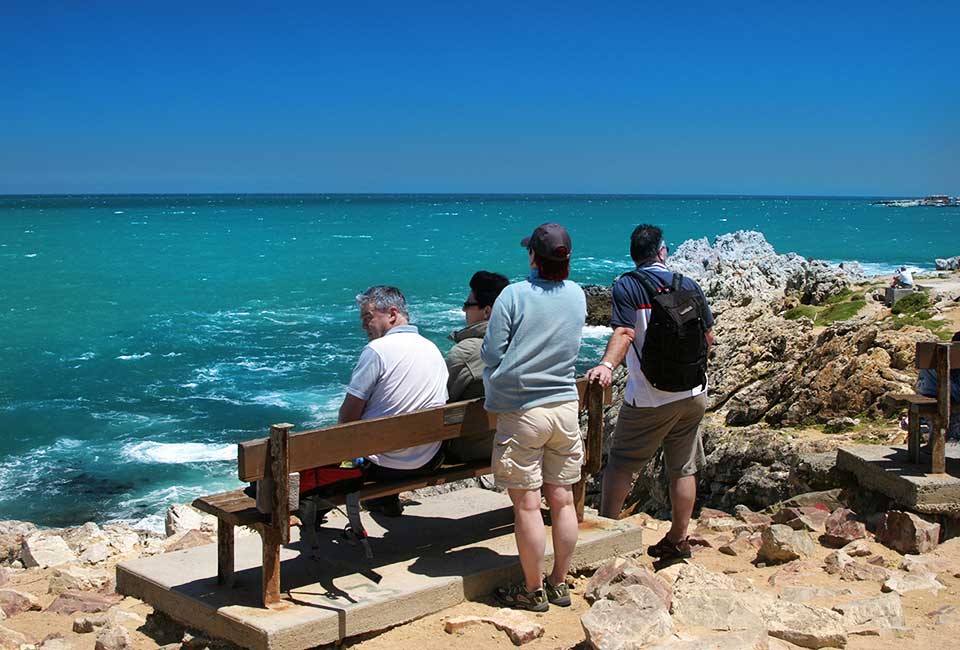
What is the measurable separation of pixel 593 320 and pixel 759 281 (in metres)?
7.22

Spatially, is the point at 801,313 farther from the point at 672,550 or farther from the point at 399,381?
the point at 399,381

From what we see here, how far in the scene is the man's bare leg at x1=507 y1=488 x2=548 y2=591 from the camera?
5.14 metres

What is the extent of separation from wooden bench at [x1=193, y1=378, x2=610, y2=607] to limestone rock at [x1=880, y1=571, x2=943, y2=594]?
Result: 6.47ft

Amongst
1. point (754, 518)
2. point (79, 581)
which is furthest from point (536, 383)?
point (79, 581)

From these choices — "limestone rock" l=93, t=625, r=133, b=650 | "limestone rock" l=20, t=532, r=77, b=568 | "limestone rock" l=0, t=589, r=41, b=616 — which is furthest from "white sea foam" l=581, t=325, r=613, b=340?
"limestone rock" l=93, t=625, r=133, b=650

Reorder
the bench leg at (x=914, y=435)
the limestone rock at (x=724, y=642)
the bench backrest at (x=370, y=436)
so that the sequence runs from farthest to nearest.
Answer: the bench leg at (x=914, y=435) < the bench backrest at (x=370, y=436) < the limestone rock at (x=724, y=642)

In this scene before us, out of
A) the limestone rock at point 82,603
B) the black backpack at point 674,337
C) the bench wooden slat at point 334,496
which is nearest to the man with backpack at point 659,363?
the black backpack at point 674,337

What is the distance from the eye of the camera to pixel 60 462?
16.6 m

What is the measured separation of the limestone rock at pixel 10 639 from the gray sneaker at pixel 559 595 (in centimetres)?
288

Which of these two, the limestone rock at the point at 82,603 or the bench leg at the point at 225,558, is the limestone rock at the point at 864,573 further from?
the limestone rock at the point at 82,603

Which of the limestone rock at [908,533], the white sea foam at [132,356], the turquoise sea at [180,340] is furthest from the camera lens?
the white sea foam at [132,356]

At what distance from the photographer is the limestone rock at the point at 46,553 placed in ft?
27.8

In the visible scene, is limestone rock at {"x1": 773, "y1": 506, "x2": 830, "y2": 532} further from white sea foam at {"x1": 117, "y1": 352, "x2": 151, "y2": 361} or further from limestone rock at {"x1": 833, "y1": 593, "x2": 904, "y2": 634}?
white sea foam at {"x1": 117, "y1": 352, "x2": 151, "y2": 361}

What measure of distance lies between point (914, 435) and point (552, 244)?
3.65m
